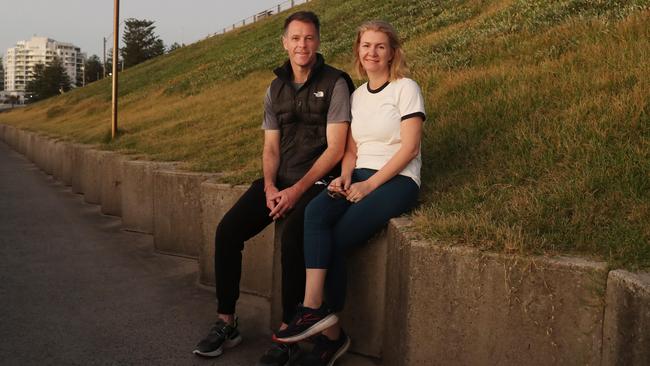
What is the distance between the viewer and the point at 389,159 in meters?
3.58

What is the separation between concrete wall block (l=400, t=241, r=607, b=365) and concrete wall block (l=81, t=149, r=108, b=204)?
7.09 m

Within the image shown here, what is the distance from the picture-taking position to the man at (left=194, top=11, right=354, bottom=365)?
3.74 m

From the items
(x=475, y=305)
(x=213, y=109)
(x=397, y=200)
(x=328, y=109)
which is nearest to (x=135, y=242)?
(x=328, y=109)

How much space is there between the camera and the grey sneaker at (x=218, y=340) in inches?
141

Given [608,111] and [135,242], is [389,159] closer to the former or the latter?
[608,111]

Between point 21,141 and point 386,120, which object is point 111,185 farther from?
point 21,141

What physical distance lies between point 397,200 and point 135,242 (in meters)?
4.19

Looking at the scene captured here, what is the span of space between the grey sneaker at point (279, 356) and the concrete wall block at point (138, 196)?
396 cm

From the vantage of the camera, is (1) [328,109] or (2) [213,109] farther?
(2) [213,109]

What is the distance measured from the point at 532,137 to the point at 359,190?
1560 millimetres

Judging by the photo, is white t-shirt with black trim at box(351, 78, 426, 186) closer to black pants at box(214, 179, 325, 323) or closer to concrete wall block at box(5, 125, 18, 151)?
black pants at box(214, 179, 325, 323)

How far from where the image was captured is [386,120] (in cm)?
361

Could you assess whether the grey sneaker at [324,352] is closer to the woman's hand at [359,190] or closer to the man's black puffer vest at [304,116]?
the woman's hand at [359,190]

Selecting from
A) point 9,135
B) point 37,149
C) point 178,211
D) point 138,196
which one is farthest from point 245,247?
point 9,135
